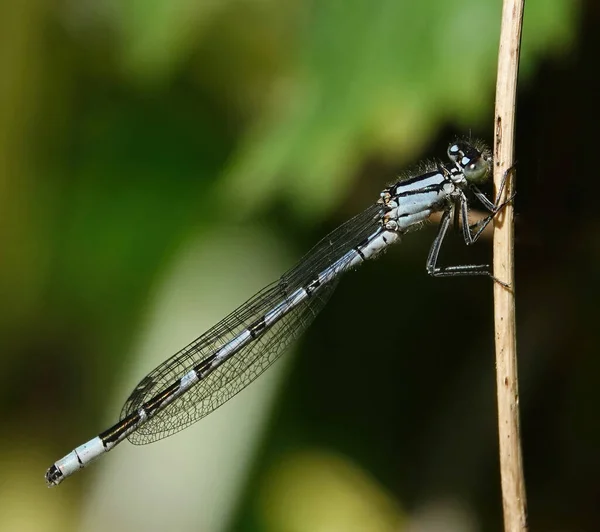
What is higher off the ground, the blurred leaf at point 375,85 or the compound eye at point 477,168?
the blurred leaf at point 375,85

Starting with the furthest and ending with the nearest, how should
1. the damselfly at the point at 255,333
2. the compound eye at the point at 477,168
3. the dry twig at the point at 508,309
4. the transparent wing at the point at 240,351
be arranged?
the transparent wing at the point at 240,351
the damselfly at the point at 255,333
the compound eye at the point at 477,168
the dry twig at the point at 508,309

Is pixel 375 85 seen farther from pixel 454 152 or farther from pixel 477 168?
pixel 477 168

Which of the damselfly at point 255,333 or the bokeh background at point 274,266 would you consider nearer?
the bokeh background at point 274,266

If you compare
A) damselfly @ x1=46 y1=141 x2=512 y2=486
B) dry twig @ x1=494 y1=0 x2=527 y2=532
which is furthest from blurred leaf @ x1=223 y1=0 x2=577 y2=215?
dry twig @ x1=494 y1=0 x2=527 y2=532

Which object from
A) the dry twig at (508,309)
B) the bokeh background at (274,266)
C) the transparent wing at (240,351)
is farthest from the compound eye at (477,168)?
the dry twig at (508,309)

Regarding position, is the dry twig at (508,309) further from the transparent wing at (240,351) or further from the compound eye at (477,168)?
the transparent wing at (240,351)

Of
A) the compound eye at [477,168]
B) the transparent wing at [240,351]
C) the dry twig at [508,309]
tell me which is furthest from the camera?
the transparent wing at [240,351]

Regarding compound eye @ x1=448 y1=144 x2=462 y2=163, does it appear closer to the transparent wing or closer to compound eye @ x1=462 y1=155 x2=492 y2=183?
compound eye @ x1=462 y1=155 x2=492 y2=183
